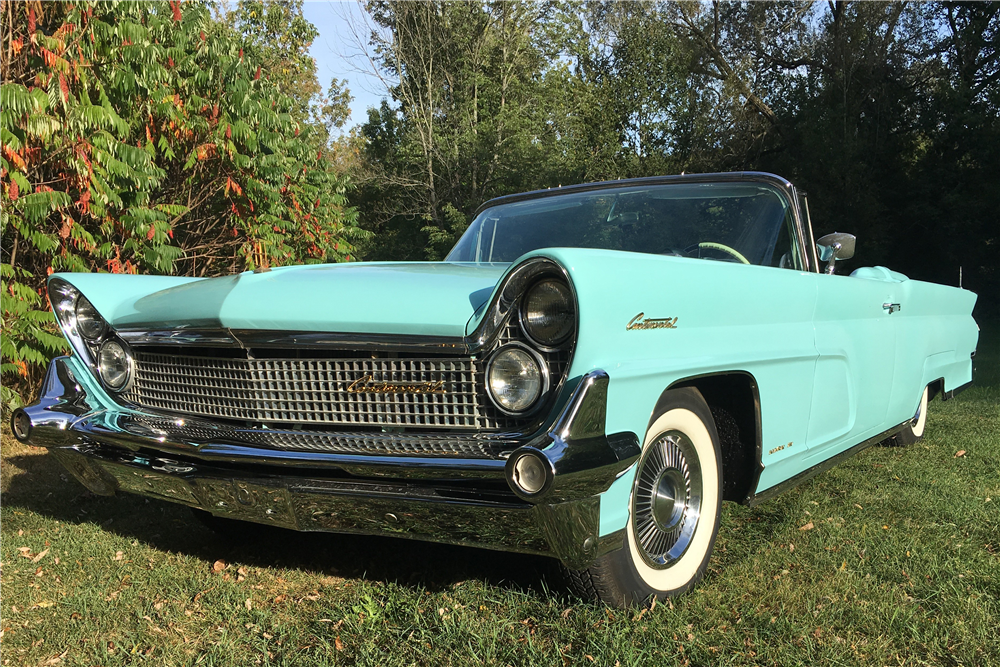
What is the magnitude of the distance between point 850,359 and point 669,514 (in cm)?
132

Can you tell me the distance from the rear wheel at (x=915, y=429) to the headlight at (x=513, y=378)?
3565 millimetres

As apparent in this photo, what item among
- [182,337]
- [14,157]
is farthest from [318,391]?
[14,157]

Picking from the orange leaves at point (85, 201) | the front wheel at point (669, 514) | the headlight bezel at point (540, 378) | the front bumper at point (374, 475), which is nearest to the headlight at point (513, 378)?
the headlight bezel at point (540, 378)

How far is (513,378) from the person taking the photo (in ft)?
6.89

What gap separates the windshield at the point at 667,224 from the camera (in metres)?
3.25

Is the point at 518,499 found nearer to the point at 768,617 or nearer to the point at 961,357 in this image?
the point at 768,617

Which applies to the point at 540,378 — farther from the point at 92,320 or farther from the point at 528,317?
the point at 92,320

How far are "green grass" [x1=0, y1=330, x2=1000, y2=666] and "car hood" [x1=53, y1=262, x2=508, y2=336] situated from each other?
2.95 feet

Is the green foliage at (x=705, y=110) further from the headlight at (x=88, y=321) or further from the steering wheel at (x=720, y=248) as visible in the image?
the headlight at (x=88, y=321)

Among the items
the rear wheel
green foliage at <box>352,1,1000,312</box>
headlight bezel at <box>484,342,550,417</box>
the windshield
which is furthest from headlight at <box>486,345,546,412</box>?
green foliage at <box>352,1,1000,312</box>

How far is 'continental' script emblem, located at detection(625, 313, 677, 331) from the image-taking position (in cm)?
212

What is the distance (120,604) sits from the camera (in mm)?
2617

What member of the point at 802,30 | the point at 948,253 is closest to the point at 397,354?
the point at 948,253

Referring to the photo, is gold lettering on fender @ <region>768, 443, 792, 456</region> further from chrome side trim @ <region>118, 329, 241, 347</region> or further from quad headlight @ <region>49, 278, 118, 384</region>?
quad headlight @ <region>49, 278, 118, 384</region>
